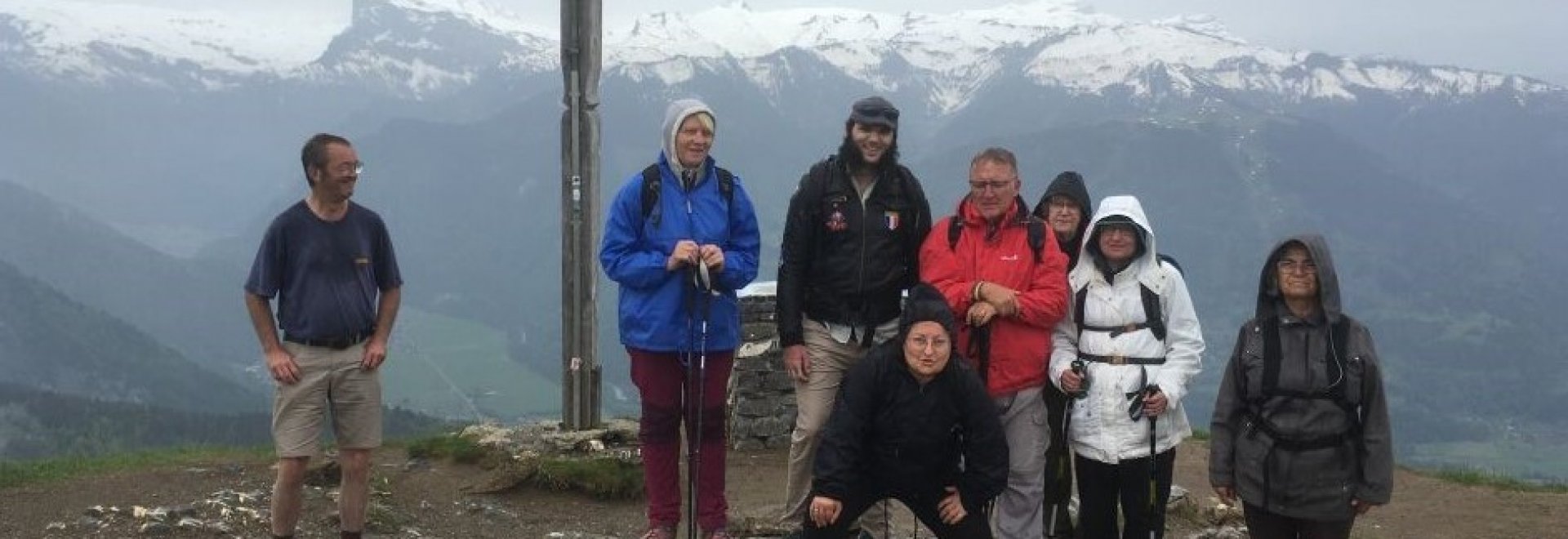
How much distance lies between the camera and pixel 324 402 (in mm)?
6238

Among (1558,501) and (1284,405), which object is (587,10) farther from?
(1558,501)

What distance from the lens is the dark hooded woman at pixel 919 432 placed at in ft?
18.7

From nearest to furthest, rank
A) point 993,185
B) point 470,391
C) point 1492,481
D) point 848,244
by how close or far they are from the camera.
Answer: point 993,185 < point 848,244 < point 1492,481 < point 470,391

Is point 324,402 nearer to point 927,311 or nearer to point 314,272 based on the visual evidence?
point 314,272

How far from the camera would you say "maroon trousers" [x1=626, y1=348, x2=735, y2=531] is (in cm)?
635

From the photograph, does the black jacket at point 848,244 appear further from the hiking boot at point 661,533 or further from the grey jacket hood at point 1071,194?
the hiking boot at point 661,533

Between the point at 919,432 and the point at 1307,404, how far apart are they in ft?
6.00

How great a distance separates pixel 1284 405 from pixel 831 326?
2.29 metres

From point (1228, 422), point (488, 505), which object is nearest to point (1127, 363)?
point (1228, 422)

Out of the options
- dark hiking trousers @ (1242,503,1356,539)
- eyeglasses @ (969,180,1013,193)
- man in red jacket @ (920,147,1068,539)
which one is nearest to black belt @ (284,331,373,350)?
man in red jacket @ (920,147,1068,539)

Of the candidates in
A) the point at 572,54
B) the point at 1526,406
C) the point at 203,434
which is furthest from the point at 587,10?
the point at 1526,406

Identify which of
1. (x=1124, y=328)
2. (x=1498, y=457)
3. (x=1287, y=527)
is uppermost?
(x=1124, y=328)

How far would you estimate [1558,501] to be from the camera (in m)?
11.2

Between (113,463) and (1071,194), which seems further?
(113,463)
